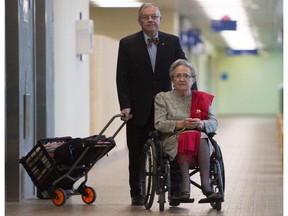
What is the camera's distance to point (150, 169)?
22.2ft

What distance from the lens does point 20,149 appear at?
7.66 metres

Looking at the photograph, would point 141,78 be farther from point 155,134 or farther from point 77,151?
point 77,151

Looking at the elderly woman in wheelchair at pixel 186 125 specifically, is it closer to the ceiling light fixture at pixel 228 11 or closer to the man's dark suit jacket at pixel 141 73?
the man's dark suit jacket at pixel 141 73

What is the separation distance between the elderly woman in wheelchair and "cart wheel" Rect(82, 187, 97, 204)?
35.3 inches

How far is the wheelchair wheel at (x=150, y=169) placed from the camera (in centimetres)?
666

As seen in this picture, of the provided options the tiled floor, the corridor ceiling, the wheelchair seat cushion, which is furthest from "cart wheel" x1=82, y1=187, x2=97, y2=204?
the corridor ceiling

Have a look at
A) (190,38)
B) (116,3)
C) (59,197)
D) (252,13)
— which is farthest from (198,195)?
(190,38)

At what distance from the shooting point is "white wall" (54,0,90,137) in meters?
9.59

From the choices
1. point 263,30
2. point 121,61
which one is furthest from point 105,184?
point 263,30

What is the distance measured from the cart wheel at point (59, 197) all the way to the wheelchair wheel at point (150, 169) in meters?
0.71

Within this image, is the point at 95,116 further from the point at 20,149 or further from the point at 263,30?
the point at 263,30

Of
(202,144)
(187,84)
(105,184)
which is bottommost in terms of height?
(105,184)

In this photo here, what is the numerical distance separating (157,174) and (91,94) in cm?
638

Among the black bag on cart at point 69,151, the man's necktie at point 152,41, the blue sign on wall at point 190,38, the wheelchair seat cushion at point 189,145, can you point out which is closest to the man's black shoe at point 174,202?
the wheelchair seat cushion at point 189,145
